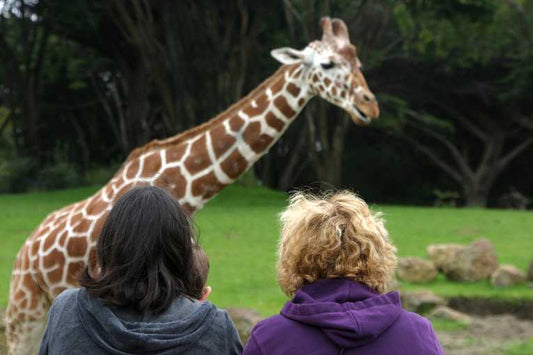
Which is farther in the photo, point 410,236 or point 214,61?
point 214,61

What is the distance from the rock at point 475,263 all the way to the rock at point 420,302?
1431 millimetres

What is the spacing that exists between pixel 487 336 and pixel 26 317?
4.18 m

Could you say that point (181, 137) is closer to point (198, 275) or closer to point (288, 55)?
point (288, 55)

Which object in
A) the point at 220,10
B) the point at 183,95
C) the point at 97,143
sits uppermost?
the point at 220,10

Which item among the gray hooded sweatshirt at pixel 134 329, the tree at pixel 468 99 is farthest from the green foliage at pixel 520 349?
the tree at pixel 468 99

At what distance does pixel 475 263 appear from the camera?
378 inches

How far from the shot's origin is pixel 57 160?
2516 centimetres

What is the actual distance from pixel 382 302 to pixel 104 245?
85cm

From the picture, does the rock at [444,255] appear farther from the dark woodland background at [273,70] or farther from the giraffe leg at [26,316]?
the dark woodland background at [273,70]

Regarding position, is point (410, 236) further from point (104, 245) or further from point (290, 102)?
Result: point (104, 245)

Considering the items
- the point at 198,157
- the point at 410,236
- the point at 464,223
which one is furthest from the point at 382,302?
the point at 464,223

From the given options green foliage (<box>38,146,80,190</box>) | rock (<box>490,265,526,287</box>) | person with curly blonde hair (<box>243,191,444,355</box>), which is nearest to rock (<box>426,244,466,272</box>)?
rock (<box>490,265,526,287</box>)

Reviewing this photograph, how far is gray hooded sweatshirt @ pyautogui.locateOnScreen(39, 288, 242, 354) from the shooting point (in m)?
2.37

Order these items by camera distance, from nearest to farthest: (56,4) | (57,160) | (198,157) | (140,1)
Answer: (198,157) → (140,1) → (56,4) → (57,160)
